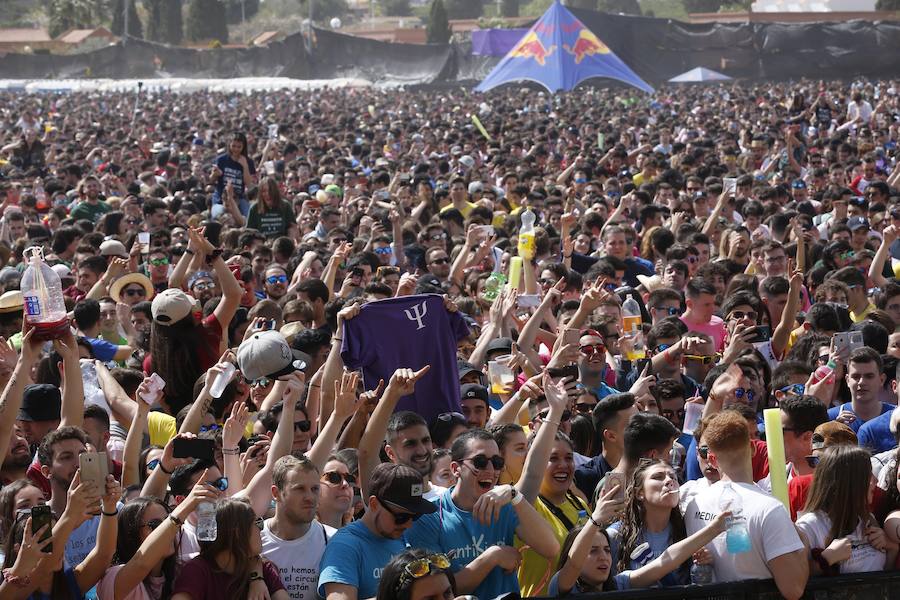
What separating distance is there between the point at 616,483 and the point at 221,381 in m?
1.92

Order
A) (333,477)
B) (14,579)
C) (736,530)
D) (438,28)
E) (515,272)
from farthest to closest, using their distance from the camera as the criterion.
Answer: (438,28), (515,272), (333,477), (736,530), (14,579)

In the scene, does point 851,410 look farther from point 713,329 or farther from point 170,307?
point 170,307

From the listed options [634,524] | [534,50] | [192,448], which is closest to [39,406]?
[192,448]

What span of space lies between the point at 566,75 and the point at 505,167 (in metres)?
10.2

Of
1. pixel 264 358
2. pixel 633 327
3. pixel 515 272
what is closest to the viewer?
pixel 264 358

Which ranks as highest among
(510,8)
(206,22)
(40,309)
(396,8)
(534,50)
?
(40,309)

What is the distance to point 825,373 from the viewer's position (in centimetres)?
661

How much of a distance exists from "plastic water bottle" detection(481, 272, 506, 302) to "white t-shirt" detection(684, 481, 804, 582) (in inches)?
183

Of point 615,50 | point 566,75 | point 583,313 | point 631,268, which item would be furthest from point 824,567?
point 615,50

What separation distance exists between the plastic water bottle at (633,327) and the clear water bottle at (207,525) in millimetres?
3825

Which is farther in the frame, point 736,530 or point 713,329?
point 713,329

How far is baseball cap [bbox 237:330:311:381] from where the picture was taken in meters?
6.36

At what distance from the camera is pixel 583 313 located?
25.5 ft

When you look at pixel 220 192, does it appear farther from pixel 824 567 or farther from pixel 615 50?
pixel 615 50
